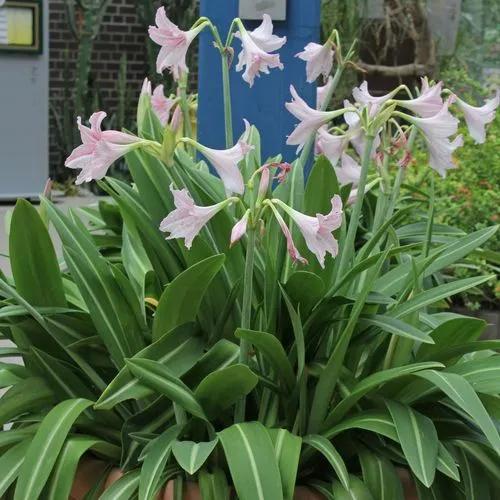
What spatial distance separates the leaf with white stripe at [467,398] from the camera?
158 centimetres

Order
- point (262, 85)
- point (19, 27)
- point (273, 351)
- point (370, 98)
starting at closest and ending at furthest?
point (273, 351)
point (370, 98)
point (262, 85)
point (19, 27)

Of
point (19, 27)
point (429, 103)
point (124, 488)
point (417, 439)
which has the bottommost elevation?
point (124, 488)

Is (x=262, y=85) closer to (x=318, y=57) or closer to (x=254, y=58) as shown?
(x=318, y=57)

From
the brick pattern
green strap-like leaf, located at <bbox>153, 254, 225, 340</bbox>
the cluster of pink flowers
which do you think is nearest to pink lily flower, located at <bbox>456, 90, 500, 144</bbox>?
the cluster of pink flowers

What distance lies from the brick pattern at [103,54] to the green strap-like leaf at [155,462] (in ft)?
27.0

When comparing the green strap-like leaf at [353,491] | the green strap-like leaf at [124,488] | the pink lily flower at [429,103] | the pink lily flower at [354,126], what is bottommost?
the green strap-like leaf at [124,488]

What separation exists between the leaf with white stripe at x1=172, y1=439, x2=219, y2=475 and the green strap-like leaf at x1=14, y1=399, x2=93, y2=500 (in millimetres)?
198

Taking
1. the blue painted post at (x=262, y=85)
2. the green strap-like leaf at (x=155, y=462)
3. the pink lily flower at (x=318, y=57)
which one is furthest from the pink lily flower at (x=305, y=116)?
the blue painted post at (x=262, y=85)

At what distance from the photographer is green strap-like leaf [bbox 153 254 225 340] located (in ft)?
5.76

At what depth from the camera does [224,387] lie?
1740mm

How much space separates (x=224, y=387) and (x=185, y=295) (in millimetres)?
186

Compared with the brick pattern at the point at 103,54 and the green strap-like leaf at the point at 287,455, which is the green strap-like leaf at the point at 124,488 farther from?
the brick pattern at the point at 103,54

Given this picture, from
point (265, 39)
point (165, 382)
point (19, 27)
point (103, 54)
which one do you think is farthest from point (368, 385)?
point (103, 54)

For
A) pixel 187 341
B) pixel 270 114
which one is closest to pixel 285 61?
pixel 270 114
